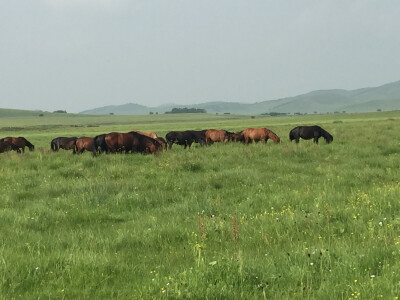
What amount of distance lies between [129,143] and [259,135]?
9.98 m

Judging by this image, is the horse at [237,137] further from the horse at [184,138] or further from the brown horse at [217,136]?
the horse at [184,138]

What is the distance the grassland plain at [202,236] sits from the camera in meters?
3.74

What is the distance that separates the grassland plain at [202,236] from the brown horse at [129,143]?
6.49m

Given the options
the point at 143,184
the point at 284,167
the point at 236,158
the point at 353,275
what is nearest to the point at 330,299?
the point at 353,275

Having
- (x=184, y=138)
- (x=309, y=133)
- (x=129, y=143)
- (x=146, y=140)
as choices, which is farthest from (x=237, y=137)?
(x=129, y=143)

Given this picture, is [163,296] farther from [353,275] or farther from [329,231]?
[329,231]

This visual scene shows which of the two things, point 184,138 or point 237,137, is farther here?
point 184,138

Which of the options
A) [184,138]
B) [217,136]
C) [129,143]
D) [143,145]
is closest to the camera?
[143,145]

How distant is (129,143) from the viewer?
1792 cm

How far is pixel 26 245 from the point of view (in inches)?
208

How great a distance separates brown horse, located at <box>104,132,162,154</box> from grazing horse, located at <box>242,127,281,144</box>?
8.33m

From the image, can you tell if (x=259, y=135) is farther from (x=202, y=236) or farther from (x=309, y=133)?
(x=202, y=236)

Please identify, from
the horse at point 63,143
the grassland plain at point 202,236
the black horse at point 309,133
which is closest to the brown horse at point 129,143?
the grassland plain at point 202,236

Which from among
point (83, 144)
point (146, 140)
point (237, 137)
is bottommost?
point (237, 137)
